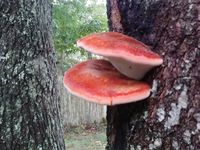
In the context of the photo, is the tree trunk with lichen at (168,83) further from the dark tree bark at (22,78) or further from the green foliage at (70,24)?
the green foliage at (70,24)

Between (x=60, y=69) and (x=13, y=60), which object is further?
(x=60, y=69)

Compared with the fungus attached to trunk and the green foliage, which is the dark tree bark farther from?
the green foliage

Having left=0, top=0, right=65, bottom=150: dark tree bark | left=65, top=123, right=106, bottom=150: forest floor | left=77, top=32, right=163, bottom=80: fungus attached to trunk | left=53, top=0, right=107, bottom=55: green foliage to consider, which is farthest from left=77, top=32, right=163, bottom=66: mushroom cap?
left=53, top=0, right=107, bottom=55: green foliage

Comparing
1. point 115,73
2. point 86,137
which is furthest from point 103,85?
point 86,137

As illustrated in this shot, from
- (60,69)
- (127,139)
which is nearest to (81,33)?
(60,69)

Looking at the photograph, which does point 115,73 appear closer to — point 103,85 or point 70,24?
point 103,85

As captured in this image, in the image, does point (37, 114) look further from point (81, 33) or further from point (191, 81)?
point (81, 33)
